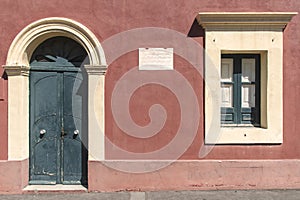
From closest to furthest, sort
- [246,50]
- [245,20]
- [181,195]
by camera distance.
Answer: [181,195] < [245,20] < [246,50]

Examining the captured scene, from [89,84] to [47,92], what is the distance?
0.92 metres

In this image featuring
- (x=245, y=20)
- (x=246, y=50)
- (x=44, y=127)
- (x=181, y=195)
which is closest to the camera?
(x=181, y=195)

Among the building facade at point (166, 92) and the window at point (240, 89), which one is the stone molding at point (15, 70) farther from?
the window at point (240, 89)

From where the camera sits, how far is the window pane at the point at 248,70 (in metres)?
8.04

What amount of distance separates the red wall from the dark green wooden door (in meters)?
0.61

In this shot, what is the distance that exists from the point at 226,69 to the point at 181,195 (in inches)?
103

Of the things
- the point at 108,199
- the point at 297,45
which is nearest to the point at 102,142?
the point at 108,199

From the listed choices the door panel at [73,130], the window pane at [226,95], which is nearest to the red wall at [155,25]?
the window pane at [226,95]

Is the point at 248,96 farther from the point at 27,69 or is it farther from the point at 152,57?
the point at 27,69

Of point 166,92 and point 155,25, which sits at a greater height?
point 155,25

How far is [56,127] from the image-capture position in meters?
7.96

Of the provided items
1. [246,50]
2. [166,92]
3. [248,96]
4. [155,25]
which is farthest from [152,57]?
[248,96]

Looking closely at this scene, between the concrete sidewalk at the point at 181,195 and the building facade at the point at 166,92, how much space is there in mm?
148

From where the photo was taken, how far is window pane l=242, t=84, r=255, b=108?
26.4ft
